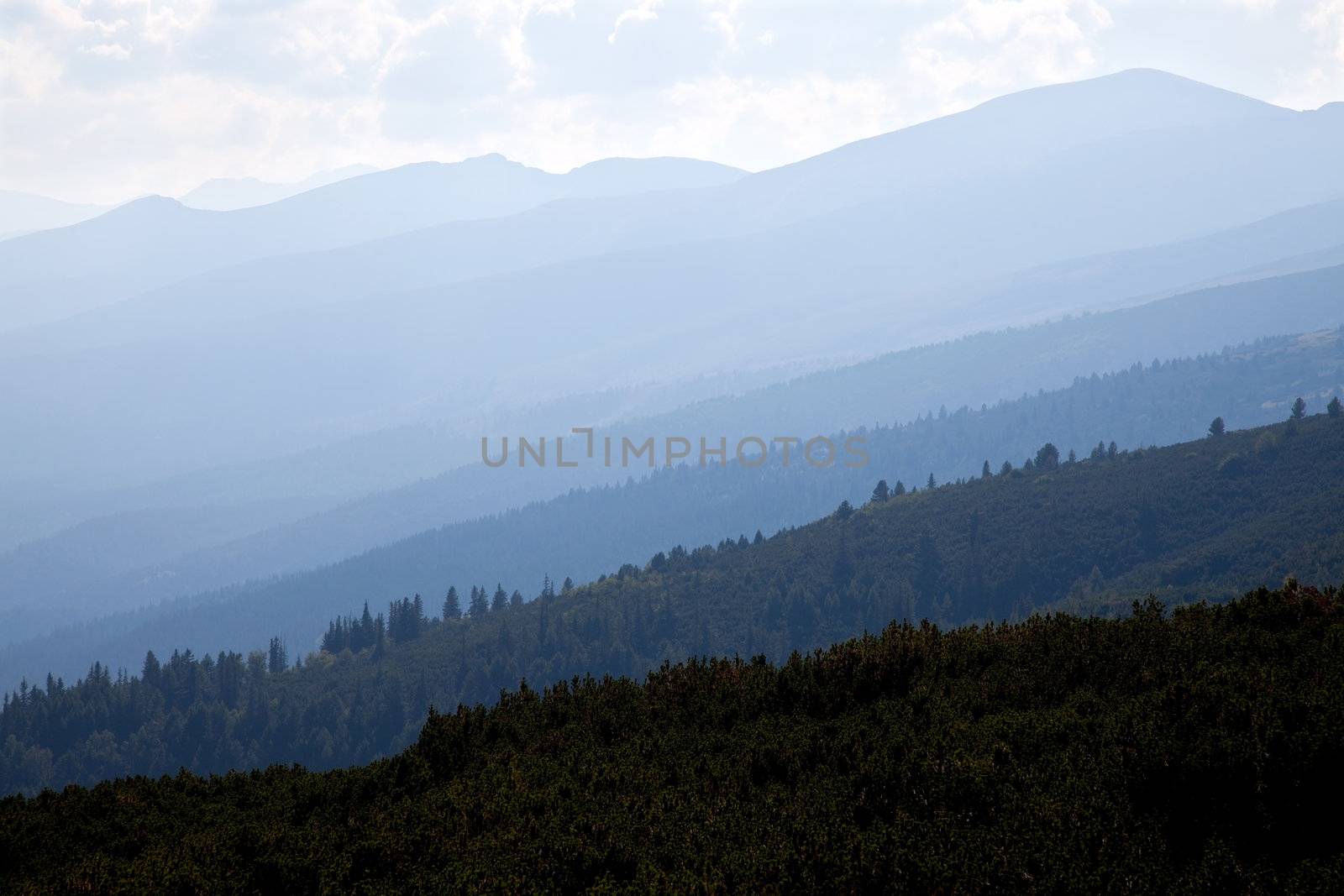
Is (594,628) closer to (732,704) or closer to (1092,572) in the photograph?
(1092,572)

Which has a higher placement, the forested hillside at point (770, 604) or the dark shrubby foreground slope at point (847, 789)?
the dark shrubby foreground slope at point (847, 789)

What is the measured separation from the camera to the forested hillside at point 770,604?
14100cm

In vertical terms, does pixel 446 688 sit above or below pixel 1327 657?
below

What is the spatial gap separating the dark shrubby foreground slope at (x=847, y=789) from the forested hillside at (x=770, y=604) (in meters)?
125

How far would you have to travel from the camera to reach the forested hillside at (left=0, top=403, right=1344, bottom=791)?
14100 cm

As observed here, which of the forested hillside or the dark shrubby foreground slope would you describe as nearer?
the dark shrubby foreground slope

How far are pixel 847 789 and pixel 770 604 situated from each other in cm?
14827

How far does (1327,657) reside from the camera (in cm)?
938

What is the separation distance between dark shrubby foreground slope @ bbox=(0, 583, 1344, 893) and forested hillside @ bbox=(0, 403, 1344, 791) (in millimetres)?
124585

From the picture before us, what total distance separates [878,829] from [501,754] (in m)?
4.62

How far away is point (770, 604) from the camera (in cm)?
15462

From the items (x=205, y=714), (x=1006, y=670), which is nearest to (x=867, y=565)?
(x=205, y=714)

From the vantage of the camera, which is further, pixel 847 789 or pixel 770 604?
pixel 770 604

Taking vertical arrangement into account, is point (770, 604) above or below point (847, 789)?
below
